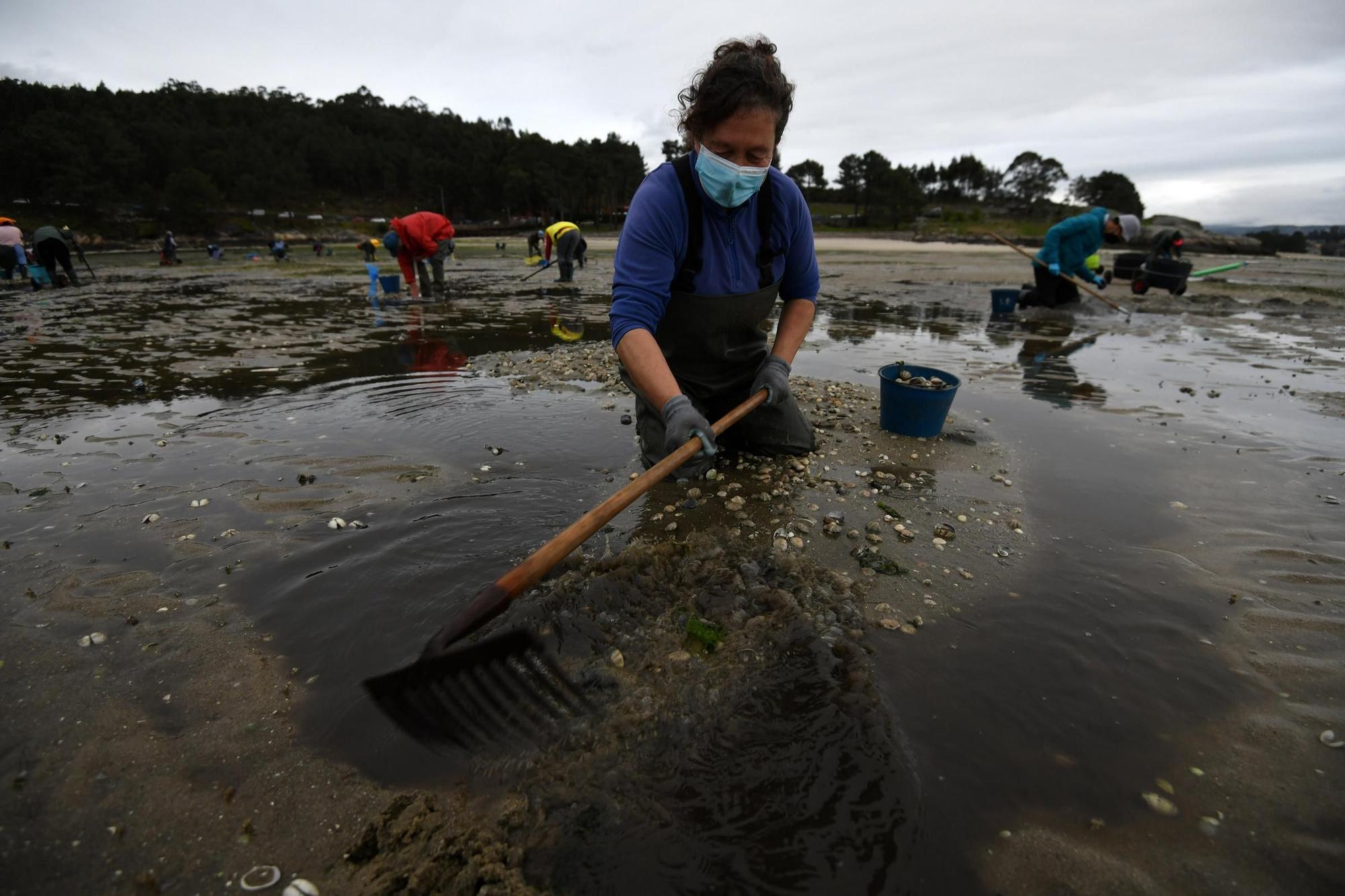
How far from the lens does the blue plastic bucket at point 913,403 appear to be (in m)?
4.84

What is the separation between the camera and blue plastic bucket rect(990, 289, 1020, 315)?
11.4 metres

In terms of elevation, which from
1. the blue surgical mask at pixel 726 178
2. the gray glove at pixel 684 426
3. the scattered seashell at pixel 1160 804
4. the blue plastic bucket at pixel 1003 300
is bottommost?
the scattered seashell at pixel 1160 804

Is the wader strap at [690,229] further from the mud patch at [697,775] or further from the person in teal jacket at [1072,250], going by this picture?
the person in teal jacket at [1072,250]

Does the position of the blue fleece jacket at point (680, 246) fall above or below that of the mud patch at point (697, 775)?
above

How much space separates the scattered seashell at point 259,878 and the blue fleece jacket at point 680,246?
2675 millimetres

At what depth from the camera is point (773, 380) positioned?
3.80 meters

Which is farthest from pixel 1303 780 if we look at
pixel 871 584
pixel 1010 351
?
pixel 1010 351

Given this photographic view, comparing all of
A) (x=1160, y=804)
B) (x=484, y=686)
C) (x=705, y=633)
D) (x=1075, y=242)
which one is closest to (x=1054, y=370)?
(x=1075, y=242)

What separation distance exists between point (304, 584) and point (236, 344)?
25.7 ft

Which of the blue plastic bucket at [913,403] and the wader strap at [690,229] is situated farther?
the blue plastic bucket at [913,403]

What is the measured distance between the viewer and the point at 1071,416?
18.9 feet

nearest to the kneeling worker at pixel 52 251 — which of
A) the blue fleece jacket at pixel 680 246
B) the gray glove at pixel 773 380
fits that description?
the blue fleece jacket at pixel 680 246

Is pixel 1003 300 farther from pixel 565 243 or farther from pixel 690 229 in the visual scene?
pixel 565 243

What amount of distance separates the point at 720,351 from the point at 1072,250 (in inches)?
437
